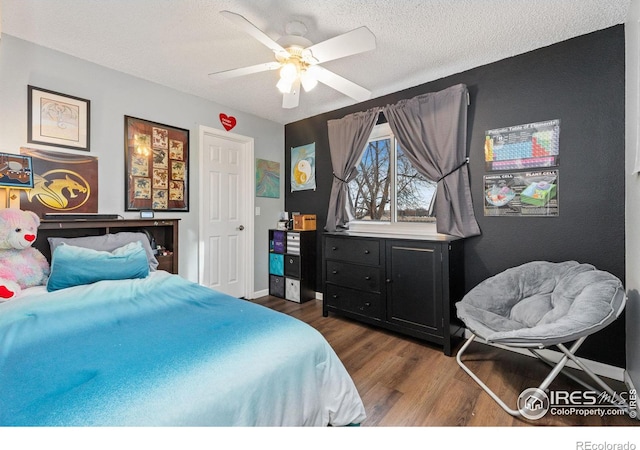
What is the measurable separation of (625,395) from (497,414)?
0.94 meters

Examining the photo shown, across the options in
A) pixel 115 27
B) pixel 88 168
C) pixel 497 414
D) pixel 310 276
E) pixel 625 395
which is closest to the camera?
pixel 497 414

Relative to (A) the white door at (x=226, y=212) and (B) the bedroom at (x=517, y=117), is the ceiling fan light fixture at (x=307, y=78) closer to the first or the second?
(B) the bedroom at (x=517, y=117)

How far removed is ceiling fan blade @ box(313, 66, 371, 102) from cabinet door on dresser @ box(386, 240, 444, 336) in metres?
1.34

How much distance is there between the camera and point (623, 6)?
71.7 inches

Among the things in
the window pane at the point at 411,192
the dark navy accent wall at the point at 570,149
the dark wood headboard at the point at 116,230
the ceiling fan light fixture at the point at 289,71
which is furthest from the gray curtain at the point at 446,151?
the dark wood headboard at the point at 116,230

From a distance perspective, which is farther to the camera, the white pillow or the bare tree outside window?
the bare tree outside window

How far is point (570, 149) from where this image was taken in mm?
2166

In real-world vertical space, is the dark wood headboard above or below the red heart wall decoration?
below

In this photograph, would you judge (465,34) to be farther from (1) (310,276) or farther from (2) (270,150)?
(1) (310,276)

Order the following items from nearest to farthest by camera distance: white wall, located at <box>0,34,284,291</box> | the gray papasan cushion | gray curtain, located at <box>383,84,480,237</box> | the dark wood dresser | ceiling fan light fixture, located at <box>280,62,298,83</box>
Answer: the gray papasan cushion → ceiling fan light fixture, located at <box>280,62,298,83</box> → white wall, located at <box>0,34,284,291</box> → the dark wood dresser → gray curtain, located at <box>383,84,480,237</box>

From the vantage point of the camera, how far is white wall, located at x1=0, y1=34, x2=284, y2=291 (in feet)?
7.05

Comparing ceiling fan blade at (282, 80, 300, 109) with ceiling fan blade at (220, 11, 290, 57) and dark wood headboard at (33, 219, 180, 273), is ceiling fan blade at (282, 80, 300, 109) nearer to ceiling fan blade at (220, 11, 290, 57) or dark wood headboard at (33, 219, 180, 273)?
ceiling fan blade at (220, 11, 290, 57)

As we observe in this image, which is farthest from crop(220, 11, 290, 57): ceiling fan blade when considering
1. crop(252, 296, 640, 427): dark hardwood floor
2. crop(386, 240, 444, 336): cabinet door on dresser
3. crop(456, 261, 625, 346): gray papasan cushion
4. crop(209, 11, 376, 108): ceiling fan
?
crop(252, 296, 640, 427): dark hardwood floor
